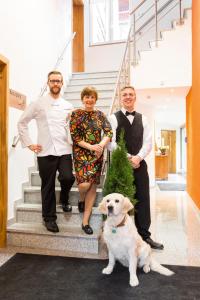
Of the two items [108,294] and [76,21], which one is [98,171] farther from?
[76,21]

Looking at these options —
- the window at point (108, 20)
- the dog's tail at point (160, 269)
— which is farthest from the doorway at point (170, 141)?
the dog's tail at point (160, 269)

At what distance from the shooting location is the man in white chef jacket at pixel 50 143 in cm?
270

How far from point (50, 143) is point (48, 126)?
0.62ft

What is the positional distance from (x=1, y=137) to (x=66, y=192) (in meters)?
0.96

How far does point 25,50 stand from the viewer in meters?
3.62

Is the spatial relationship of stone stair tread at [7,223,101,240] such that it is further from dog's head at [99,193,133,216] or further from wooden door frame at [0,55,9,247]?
dog's head at [99,193,133,216]

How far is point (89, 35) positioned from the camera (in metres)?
8.11

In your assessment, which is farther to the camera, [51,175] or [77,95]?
[77,95]

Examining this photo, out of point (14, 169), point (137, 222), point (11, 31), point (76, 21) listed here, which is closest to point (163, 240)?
point (137, 222)

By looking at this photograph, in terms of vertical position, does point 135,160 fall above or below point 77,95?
below

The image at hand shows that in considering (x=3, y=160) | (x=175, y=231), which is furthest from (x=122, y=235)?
(x=175, y=231)

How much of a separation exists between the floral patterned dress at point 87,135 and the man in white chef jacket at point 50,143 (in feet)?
0.54

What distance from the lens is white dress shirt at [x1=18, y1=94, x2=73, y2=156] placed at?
271 centimetres

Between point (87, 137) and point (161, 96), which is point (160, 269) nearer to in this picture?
point (87, 137)
